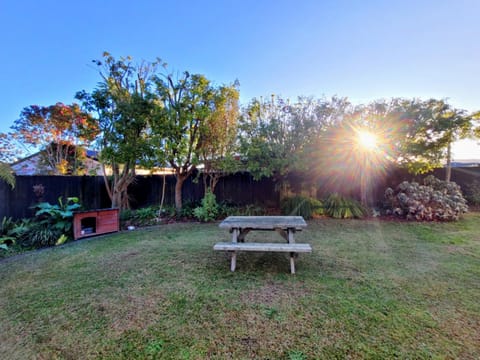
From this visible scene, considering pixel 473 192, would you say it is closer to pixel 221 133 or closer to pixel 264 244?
pixel 221 133

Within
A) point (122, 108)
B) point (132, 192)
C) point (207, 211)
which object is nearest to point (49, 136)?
point (132, 192)

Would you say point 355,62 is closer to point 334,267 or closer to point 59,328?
point 334,267

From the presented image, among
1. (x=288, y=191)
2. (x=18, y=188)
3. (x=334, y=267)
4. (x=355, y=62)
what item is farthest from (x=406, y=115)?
(x=18, y=188)

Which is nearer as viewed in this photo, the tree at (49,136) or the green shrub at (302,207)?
the green shrub at (302,207)

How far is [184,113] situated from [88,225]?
3.88 m

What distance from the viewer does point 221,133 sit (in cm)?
638

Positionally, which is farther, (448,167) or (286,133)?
(448,167)

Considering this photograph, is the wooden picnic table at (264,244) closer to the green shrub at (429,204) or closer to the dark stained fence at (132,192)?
the dark stained fence at (132,192)

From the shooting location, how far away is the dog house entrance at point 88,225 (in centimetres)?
494

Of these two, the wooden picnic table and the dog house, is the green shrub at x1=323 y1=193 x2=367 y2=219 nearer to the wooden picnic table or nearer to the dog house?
the wooden picnic table

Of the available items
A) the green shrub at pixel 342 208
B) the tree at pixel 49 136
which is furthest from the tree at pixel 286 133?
the tree at pixel 49 136

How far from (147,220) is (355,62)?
735cm

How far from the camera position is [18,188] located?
5160 millimetres

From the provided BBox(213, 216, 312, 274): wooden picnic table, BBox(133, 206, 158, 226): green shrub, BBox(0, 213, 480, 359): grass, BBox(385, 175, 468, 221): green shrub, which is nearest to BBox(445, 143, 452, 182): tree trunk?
BBox(385, 175, 468, 221): green shrub
